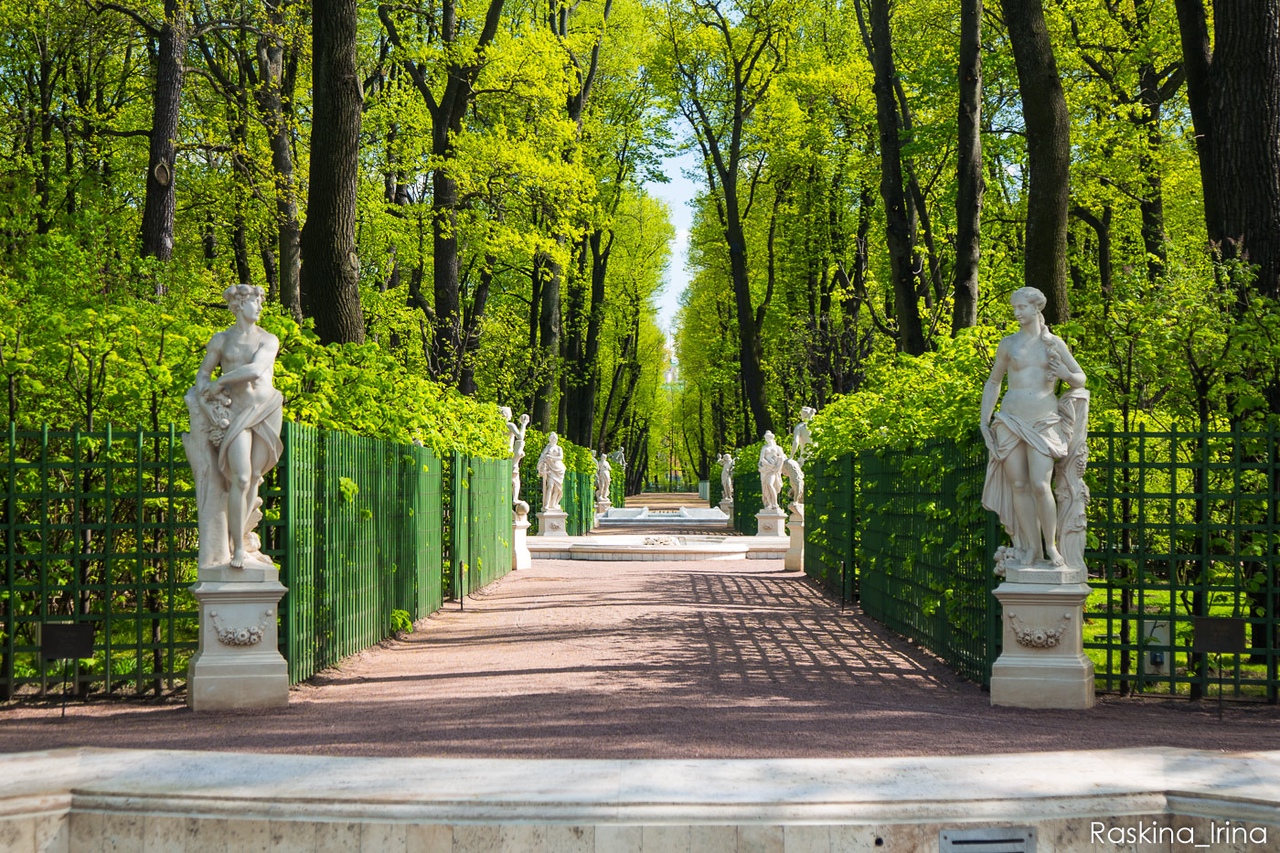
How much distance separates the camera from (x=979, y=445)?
404 inches

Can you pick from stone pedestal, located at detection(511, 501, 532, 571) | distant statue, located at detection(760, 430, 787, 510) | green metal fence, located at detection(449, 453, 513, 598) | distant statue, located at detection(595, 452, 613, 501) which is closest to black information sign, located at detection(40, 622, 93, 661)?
green metal fence, located at detection(449, 453, 513, 598)

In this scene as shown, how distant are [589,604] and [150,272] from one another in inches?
281

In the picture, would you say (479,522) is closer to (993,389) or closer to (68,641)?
(68,641)

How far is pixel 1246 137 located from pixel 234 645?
9.93 m

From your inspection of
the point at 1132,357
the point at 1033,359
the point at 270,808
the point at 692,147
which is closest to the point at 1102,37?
the point at 692,147

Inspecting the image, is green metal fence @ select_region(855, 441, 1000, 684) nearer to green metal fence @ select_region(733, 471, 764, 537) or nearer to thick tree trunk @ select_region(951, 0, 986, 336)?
thick tree trunk @ select_region(951, 0, 986, 336)

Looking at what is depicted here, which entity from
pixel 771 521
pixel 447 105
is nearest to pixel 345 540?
pixel 447 105

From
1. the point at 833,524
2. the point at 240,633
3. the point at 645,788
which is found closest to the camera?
the point at 645,788

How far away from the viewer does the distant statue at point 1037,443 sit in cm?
912

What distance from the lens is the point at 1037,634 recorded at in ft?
30.7

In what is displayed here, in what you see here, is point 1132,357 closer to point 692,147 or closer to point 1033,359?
point 1033,359

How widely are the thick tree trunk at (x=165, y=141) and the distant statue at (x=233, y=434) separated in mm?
8957

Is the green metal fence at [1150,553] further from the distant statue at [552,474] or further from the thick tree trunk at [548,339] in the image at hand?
the thick tree trunk at [548,339]

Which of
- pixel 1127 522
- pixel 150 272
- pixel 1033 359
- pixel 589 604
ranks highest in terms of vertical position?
pixel 150 272
